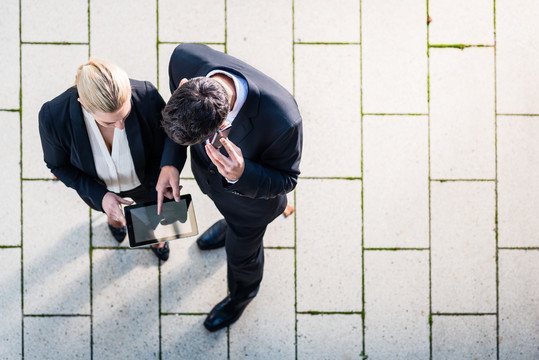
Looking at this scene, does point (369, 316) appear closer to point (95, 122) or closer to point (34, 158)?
point (95, 122)

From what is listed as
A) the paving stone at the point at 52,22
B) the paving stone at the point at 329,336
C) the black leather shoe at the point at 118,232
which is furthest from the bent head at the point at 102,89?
the paving stone at the point at 329,336

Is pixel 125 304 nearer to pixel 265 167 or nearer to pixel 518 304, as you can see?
pixel 265 167

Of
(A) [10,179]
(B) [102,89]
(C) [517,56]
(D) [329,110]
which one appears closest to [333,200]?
(D) [329,110]

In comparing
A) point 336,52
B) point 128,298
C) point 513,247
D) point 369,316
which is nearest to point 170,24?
point 336,52

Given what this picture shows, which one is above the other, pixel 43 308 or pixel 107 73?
pixel 107 73

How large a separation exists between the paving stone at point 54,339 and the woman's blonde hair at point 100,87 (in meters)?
2.16

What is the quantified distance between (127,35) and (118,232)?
5.05ft

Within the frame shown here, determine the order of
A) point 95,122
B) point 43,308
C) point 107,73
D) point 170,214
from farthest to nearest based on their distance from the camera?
point 43,308, point 170,214, point 95,122, point 107,73

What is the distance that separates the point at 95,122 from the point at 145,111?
10.1 inches

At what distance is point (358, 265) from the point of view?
151 inches

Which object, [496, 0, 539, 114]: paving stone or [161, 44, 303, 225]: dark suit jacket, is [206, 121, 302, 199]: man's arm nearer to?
[161, 44, 303, 225]: dark suit jacket

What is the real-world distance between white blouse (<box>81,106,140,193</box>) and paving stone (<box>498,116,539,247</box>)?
2.87 metres

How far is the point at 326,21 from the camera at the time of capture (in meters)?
3.88

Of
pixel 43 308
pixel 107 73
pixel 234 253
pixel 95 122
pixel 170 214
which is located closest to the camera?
pixel 107 73
